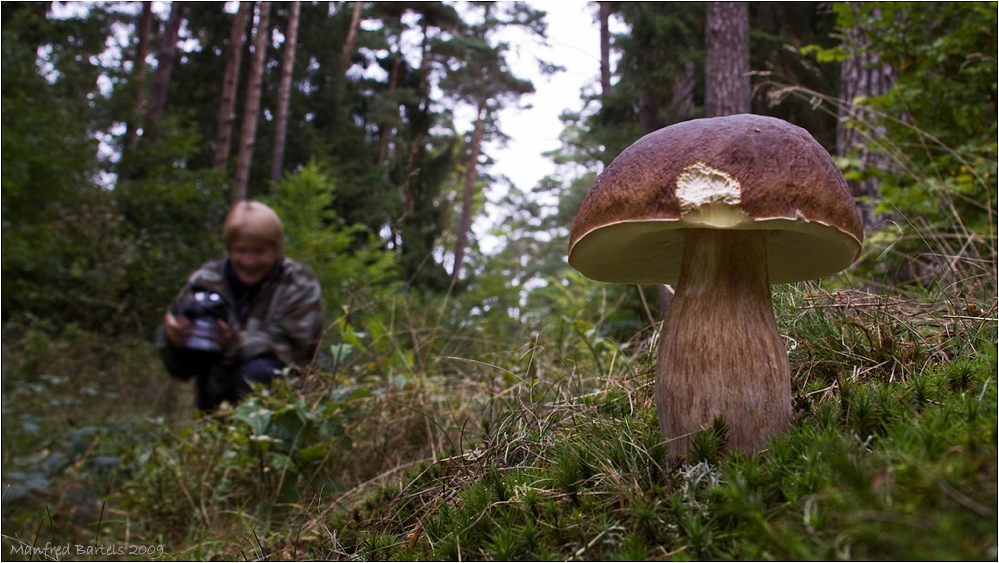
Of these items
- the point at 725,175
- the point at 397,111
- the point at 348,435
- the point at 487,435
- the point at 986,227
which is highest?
the point at 397,111

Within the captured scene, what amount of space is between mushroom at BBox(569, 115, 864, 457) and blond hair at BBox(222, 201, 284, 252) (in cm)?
362

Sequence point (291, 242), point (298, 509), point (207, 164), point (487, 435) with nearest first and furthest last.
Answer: point (487, 435) < point (298, 509) < point (291, 242) < point (207, 164)

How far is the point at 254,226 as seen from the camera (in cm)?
431

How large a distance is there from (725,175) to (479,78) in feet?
62.4

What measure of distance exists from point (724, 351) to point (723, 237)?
28 cm

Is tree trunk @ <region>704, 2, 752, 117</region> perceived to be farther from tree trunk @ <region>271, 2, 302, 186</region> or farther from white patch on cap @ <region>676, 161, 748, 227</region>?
tree trunk @ <region>271, 2, 302, 186</region>

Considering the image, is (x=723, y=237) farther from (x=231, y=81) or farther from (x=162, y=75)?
(x=162, y=75)

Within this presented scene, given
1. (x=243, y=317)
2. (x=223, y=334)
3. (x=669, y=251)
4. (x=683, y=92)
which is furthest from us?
(x=683, y=92)

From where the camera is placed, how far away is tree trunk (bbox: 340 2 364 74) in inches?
538

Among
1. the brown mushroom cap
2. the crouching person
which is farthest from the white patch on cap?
the crouching person

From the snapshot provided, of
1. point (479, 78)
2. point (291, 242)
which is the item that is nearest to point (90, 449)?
point (291, 242)

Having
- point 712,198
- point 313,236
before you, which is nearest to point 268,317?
point 712,198

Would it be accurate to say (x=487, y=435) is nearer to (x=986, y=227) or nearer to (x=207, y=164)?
(x=986, y=227)

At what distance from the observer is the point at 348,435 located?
8.22 feet
